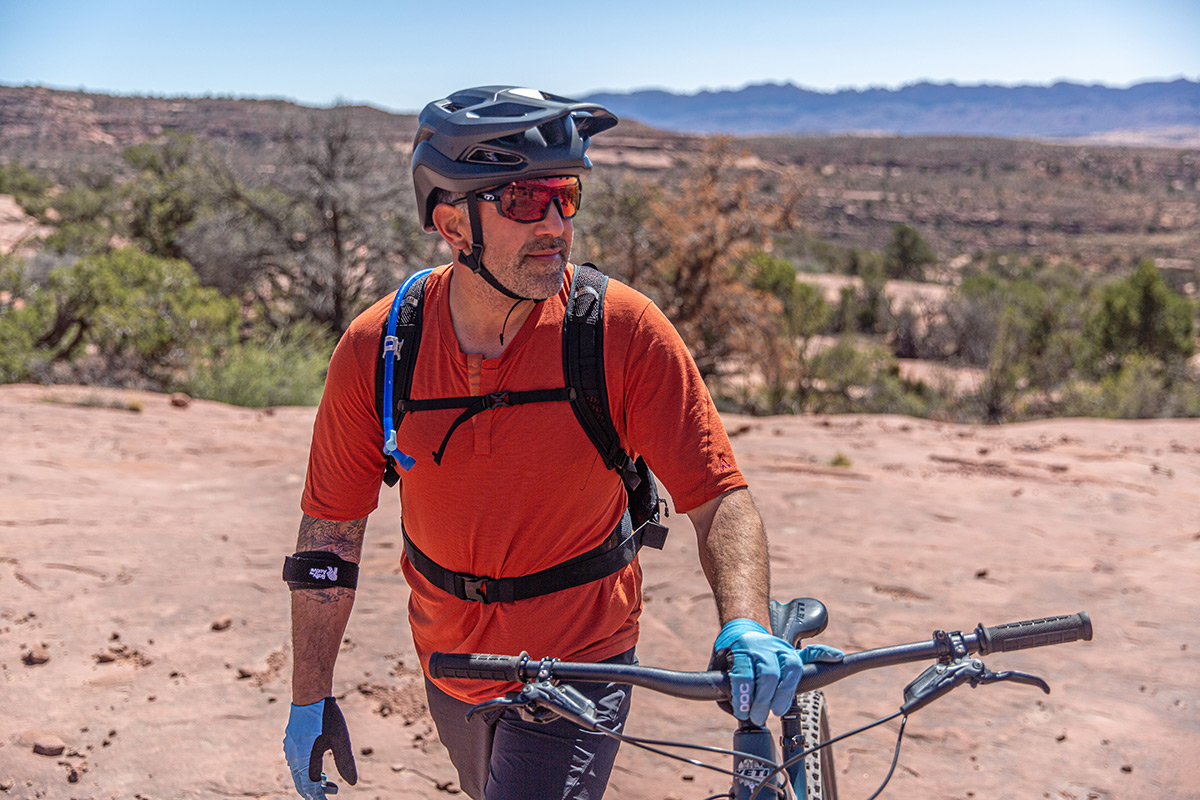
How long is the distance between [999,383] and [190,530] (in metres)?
11.7

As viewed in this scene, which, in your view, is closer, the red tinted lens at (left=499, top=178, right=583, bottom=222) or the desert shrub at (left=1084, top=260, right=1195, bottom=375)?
the red tinted lens at (left=499, top=178, right=583, bottom=222)

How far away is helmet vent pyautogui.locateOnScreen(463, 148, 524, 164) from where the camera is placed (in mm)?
1937

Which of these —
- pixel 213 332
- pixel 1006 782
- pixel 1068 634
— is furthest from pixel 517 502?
pixel 213 332

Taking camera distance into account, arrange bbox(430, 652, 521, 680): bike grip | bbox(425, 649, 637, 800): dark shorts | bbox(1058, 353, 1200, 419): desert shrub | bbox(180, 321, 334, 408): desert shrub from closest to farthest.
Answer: bbox(430, 652, 521, 680): bike grip
bbox(425, 649, 637, 800): dark shorts
bbox(180, 321, 334, 408): desert shrub
bbox(1058, 353, 1200, 419): desert shrub

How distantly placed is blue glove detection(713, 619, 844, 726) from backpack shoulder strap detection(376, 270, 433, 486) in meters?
0.88

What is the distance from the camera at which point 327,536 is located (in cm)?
213

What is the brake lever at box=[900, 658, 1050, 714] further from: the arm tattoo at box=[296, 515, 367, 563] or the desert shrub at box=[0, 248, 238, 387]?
the desert shrub at box=[0, 248, 238, 387]

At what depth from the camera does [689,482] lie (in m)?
1.87

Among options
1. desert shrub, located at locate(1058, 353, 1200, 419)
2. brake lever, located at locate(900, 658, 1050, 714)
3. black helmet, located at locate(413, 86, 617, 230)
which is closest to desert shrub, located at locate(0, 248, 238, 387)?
black helmet, located at locate(413, 86, 617, 230)

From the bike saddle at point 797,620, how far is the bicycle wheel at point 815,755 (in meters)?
0.12

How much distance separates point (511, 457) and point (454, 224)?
549mm

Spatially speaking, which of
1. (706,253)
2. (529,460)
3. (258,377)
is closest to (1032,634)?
(529,460)

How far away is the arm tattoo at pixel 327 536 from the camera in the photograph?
213cm

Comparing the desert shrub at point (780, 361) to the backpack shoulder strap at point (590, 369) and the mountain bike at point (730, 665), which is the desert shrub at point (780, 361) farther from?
the mountain bike at point (730, 665)
